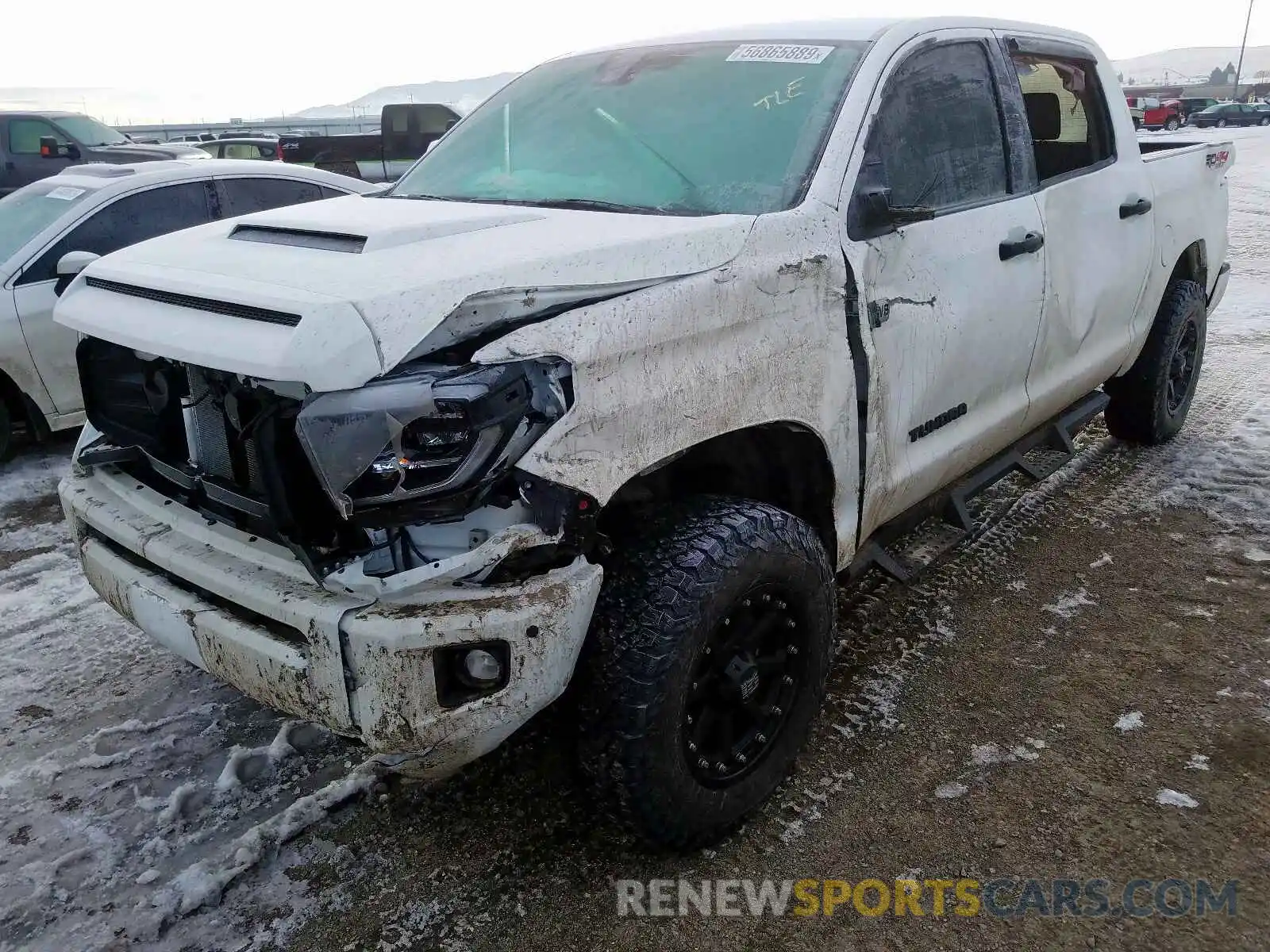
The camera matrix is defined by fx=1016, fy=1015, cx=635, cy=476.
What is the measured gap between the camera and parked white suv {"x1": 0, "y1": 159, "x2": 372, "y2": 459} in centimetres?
514

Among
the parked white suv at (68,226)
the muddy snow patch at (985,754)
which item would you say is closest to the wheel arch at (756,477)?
the muddy snow patch at (985,754)

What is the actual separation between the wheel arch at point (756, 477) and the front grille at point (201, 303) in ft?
2.74

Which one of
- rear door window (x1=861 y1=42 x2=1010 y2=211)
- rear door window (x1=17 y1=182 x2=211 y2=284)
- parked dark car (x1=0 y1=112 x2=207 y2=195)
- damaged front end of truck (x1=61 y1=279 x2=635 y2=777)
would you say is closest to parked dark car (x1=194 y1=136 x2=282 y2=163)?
parked dark car (x1=0 y1=112 x2=207 y2=195)

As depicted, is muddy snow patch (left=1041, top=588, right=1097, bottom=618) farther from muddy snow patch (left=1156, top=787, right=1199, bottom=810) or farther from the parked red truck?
the parked red truck

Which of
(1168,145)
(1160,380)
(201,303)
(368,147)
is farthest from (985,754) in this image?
(368,147)

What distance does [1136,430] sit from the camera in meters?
4.88

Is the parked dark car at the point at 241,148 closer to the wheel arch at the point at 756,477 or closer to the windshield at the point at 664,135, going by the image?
the windshield at the point at 664,135

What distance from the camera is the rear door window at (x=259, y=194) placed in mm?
5871

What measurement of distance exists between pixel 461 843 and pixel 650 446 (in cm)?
112

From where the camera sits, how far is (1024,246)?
3.19 meters

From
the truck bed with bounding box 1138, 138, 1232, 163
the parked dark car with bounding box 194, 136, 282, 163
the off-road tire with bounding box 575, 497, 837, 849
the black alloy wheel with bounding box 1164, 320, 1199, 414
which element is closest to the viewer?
the off-road tire with bounding box 575, 497, 837, 849

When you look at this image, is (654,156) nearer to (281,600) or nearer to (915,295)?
(915,295)

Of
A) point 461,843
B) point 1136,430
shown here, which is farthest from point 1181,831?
point 1136,430

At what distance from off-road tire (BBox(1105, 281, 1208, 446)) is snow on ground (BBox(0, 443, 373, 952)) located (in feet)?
12.6
